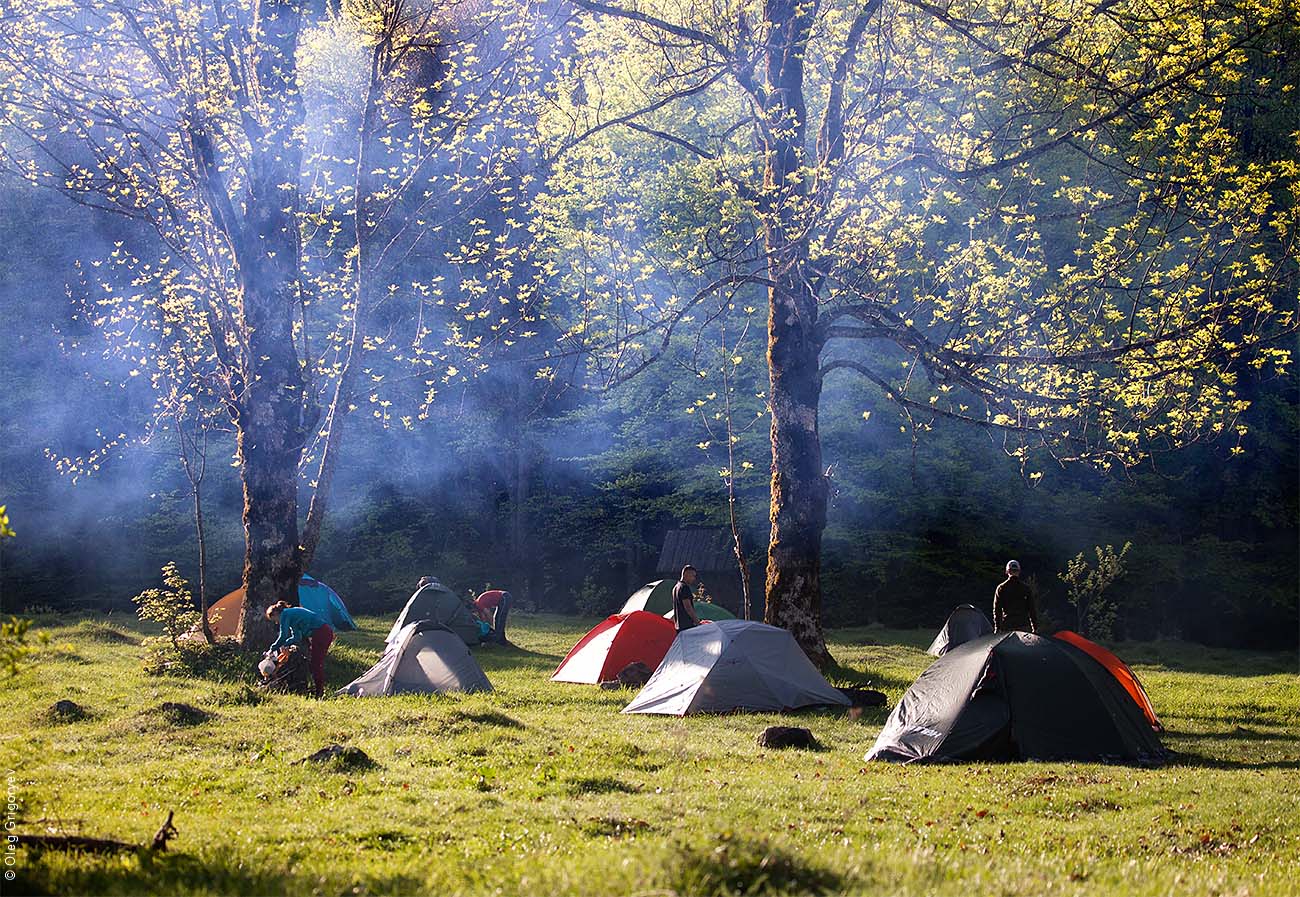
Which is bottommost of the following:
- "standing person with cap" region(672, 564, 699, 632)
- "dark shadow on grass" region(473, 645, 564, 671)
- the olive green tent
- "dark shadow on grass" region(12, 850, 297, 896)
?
"dark shadow on grass" region(473, 645, 564, 671)

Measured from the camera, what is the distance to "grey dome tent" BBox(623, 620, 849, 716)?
14.0 m

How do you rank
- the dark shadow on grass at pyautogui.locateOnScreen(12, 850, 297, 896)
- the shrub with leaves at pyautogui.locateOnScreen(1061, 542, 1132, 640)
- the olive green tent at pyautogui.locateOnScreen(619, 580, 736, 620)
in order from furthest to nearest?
the shrub with leaves at pyautogui.locateOnScreen(1061, 542, 1132, 640) → the olive green tent at pyautogui.locateOnScreen(619, 580, 736, 620) → the dark shadow on grass at pyautogui.locateOnScreen(12, 850, 297, 896)

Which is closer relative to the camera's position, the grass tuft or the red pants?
the grass tuft

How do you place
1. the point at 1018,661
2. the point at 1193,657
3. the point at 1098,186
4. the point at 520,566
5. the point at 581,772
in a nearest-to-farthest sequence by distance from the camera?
the point at 581,772 < the point at 1018,661 < the point at 1193,657 < the point at 1098,186 < the point at 520,566

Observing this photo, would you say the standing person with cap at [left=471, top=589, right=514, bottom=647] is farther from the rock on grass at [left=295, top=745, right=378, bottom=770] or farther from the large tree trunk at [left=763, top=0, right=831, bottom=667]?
the rock on grass at [left=295, top=745, right=378, bottom=770]

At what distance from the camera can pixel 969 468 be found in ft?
101

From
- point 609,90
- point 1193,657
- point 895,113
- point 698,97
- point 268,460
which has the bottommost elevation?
point 1193,657

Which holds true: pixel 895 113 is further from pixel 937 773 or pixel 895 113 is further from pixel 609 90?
pixel 937 773

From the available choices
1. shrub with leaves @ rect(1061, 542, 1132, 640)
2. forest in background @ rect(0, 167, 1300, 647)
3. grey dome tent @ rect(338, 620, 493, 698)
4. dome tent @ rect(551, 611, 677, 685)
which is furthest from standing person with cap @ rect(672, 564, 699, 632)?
forest in background @ rect(0, 167, 1300, 647)

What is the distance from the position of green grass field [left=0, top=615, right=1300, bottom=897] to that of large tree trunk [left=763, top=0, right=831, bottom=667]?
3.79m

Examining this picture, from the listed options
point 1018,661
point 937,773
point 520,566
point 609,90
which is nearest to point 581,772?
point 937,773

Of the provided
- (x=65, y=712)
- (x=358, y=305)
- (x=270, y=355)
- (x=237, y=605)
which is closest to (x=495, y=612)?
(x=237, y=605)

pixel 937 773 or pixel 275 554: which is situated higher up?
pixel 275 554

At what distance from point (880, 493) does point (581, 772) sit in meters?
23.0
